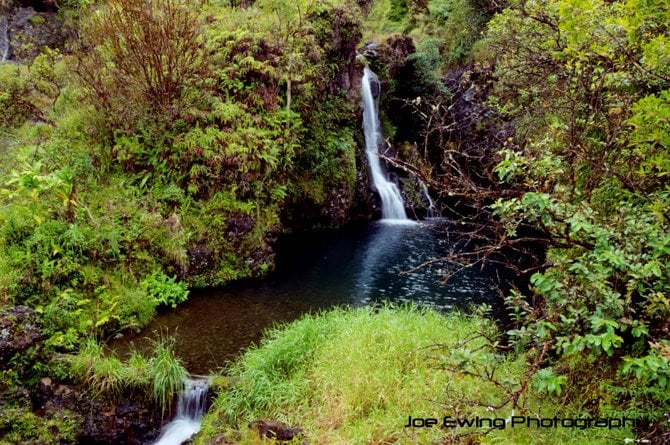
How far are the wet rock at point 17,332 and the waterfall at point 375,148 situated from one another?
41.0ft

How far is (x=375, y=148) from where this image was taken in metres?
17.5

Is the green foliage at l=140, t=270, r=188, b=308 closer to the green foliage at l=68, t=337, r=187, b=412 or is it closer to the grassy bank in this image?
the green foliage at l=68, t=337, r=187, b=412

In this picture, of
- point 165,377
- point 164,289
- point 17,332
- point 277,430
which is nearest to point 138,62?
point 164,289

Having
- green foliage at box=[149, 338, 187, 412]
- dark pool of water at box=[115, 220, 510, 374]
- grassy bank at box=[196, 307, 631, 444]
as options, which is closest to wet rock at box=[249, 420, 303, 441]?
grassy bank at box=[196, 307, 631, 444]

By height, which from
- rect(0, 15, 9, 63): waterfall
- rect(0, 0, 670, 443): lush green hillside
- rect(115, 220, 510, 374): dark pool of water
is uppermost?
rect(0, 15, 9, 63): waterfall

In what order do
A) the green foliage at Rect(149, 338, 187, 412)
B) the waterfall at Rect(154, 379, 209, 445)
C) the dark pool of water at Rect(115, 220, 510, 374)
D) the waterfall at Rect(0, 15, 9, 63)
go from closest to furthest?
the waterfall at Rect(154, 379, 209, 445), the green foliage at Rect(149, 338, 187, 412), the dark pool of water at Rect(115, 220, 510, 374), the waterfall at Rect(0, 15, 9, 63)

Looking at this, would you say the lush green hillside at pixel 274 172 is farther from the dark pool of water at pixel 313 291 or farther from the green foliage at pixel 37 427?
the dark pool of water at pixel 313 291

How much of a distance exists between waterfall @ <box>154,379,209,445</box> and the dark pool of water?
0.48 m

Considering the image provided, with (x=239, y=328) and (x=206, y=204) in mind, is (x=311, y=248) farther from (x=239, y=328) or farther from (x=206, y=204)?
(x=239, y=328)

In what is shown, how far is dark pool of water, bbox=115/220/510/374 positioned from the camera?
7.46 meters

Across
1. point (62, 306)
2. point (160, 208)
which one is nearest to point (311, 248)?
point (160, 208)

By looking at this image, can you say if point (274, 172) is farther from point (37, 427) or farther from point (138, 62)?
point (37, 427)

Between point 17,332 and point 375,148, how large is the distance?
13.7m

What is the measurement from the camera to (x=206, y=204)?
32.7ft
